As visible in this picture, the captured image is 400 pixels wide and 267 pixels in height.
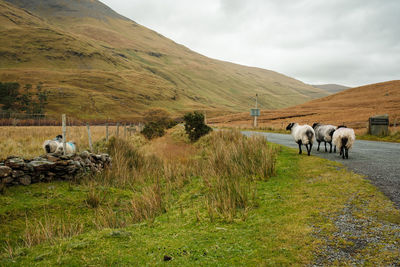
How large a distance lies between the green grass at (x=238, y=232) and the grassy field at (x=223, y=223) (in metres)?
0.02

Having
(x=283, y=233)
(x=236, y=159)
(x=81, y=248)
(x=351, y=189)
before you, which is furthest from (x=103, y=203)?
(x=351, y=189)

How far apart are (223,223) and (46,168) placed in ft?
28.8

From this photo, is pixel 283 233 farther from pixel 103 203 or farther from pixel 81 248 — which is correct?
pixel 103 203

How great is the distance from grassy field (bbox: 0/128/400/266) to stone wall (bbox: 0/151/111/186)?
47 cm

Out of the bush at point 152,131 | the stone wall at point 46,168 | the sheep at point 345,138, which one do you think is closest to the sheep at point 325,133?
the sheep at point 345,138

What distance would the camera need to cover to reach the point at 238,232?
16.3 ft

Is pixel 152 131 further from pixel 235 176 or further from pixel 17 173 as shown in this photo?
pixel 235 176

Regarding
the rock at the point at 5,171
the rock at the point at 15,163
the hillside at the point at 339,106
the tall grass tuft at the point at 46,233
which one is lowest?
the tall grass tuft at the point at 46,233

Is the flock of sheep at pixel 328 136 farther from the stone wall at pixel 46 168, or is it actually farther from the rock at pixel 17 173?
the rock at pixel 17 173

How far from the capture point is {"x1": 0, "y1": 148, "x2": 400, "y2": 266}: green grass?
3990 millimetres

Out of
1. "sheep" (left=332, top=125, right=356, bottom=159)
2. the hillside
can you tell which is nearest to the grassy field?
"sheep" (left=332, top=125, right=356, bottom=159)

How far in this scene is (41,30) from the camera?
182 m

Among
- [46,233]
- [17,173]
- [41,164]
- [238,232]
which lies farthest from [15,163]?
[238,232]

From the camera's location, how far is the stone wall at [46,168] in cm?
973
